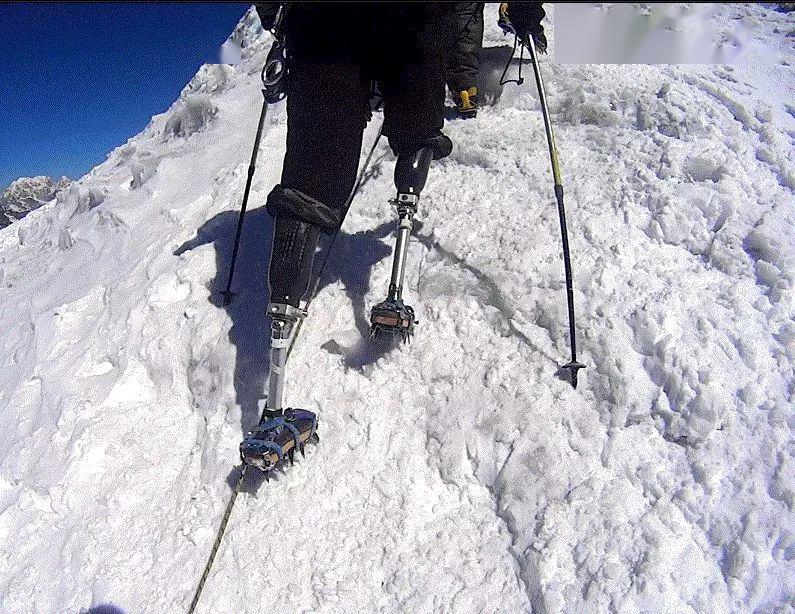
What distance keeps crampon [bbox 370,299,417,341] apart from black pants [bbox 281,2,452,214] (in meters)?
0.70

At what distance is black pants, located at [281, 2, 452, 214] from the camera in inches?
120

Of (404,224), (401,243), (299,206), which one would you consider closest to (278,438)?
(299,206)

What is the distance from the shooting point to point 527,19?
3676 mm

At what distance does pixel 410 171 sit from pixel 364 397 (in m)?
1.56

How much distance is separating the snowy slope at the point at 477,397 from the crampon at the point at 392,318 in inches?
8.6

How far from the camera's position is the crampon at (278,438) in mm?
2814

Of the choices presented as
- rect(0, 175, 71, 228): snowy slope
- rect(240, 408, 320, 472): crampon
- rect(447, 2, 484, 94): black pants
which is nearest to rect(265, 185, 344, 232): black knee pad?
rect(240, 408, 320, 472): crampon

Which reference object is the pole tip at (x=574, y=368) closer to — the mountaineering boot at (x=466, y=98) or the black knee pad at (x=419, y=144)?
the black knee pad at (x=419, y=144)

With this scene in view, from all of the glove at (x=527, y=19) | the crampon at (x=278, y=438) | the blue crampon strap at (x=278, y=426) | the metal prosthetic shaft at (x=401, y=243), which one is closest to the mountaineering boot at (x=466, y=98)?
the glove at (x=527, y=19)

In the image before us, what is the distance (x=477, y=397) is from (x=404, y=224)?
127cm

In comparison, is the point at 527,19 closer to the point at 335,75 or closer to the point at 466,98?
the point at 466,98

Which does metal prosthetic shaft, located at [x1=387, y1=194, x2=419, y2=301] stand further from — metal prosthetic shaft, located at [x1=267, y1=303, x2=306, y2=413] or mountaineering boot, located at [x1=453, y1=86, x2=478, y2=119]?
mountaineering boot, located at [x1=453, y1=86, x2=478, y2=119]

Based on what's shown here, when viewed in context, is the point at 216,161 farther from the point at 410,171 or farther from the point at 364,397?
the point at 364,397

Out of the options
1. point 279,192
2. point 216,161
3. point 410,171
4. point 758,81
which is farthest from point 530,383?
point 216,161
